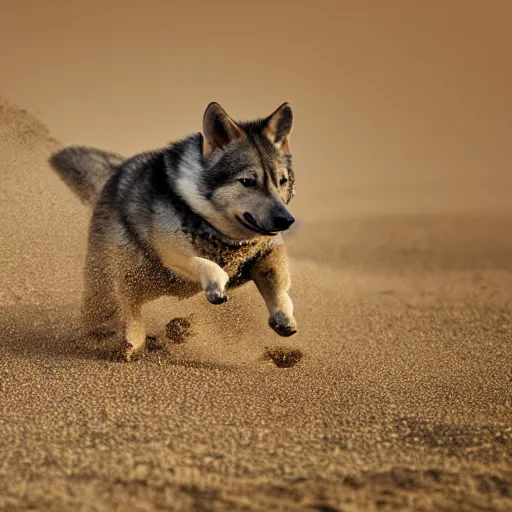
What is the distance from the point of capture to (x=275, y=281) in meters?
4.77

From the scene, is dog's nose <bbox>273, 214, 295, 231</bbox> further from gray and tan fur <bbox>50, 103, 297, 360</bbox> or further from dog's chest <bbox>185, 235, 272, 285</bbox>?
dog's chest <bbox>185, 235, 272, 285</bbox>

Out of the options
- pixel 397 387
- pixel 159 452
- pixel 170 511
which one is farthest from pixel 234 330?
pixel 170 511

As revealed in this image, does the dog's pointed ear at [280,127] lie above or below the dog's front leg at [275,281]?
above

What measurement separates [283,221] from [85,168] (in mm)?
2315

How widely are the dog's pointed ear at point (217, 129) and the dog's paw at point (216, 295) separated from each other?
0.97 metres

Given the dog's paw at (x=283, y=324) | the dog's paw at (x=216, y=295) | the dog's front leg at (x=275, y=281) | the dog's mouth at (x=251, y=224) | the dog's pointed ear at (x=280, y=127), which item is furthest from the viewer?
the dog's pointed ear at (x=280, y=127)

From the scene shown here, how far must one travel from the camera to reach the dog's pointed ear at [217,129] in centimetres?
464

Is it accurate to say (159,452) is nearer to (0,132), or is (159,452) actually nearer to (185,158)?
(185,158)

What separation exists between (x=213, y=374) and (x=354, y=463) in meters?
1.59

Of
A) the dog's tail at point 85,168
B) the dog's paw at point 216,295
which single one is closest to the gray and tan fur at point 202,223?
the dog's paw at point 216,295

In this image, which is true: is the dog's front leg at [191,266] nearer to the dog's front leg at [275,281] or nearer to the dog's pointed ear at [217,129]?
the dog's front leg at [275,281]

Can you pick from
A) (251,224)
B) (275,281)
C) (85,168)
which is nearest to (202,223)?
(251,224)

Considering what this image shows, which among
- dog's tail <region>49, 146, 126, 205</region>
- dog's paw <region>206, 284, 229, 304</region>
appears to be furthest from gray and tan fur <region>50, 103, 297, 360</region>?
dog's tail <region>49, 146, 126, 205</region>

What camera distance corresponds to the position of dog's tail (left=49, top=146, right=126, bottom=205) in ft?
19.5
